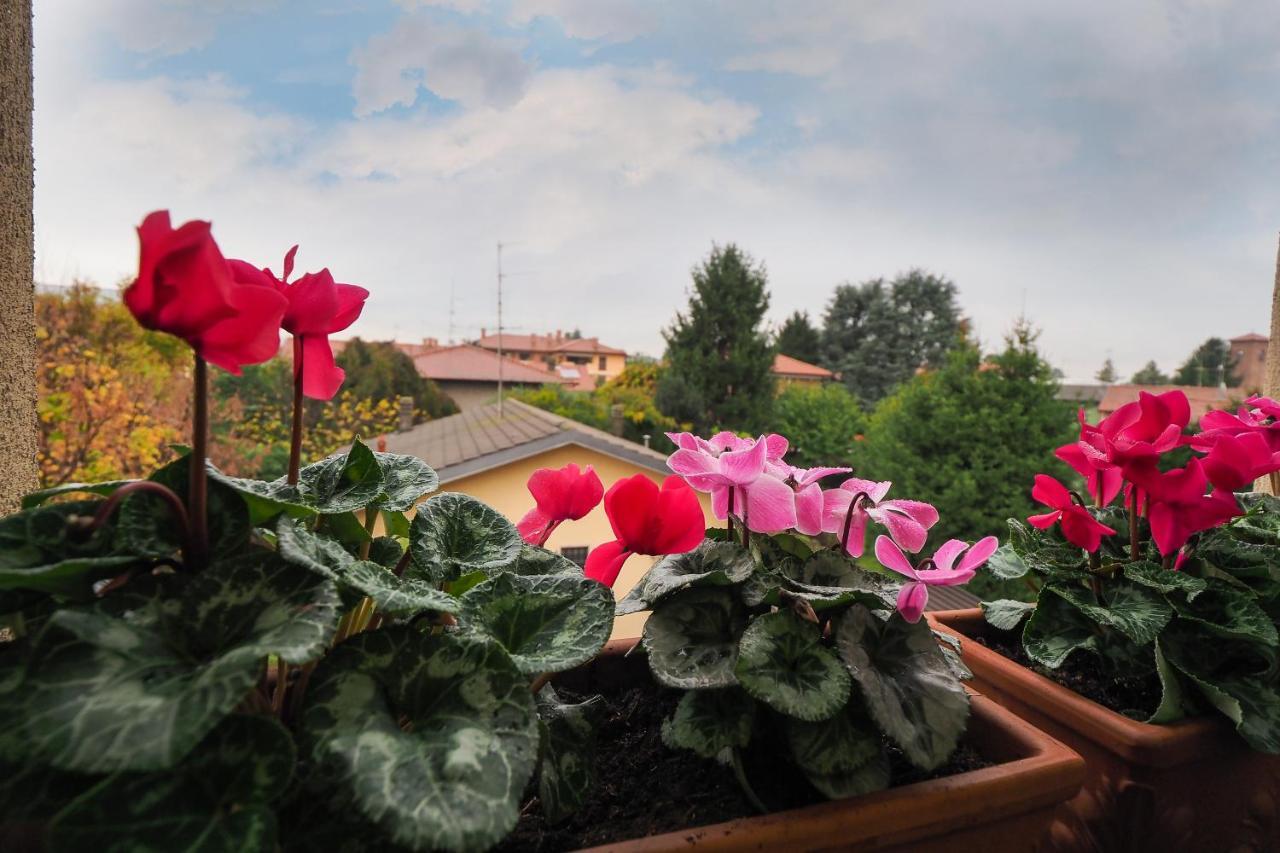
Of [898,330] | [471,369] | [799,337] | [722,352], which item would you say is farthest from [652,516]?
[799,337]

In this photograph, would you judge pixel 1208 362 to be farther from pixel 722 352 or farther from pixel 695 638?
pixel 695 638

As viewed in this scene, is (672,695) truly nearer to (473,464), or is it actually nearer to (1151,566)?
(1151,566)

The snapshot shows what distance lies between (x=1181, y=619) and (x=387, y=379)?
12221 mm

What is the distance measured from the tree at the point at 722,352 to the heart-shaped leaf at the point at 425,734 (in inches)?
543

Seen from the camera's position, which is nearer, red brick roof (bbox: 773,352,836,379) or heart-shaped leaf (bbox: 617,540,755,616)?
heart-shaped leaf (bbox: 617,540,755,616)

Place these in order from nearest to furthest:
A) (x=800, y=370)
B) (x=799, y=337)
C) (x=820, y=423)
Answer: (x=820, y=423) < (x=800, y=370) < (x=799, y=337)

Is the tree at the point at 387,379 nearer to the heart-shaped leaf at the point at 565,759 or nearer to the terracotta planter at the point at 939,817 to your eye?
the heart-shaped leaf at the point at 565,759

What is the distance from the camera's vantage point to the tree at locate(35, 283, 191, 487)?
11.3 ft

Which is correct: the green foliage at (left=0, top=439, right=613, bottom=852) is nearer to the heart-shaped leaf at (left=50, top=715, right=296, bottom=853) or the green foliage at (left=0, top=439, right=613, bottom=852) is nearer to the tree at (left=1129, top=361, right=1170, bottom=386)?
the heart-shaped leaf at (left=50, top=715, right=296, bottom=853)

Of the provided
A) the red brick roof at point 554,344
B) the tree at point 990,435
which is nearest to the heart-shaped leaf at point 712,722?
the tree at point 990,435

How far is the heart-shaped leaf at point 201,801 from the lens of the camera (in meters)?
0.30

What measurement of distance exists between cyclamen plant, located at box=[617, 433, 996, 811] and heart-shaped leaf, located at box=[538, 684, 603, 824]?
0.06 meters

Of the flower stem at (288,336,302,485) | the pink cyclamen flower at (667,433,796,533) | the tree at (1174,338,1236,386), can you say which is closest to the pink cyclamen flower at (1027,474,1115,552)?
the pink cyclamen flower at (667,433,796,533)

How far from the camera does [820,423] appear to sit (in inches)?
496
